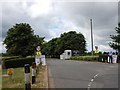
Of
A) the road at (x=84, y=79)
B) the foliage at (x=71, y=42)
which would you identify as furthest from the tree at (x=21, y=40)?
the foliage at (x=71, y=42)

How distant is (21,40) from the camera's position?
49.2 metres

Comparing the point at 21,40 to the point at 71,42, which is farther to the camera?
the point at 71,42

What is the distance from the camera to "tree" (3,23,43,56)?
161ft

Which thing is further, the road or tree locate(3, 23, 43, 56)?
tree locate(3, 23, 43, 56)

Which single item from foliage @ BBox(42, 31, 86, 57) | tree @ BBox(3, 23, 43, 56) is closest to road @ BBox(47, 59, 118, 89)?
tree @ BBox(3, 23, 43, 56)

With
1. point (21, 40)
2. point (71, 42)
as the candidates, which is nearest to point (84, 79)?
point (21, 40)

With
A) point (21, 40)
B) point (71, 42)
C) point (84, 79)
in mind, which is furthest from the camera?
point (71, 42)

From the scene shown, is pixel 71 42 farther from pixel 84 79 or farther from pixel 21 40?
pixel 84 79

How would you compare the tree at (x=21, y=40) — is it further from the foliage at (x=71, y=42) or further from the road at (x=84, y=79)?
the foliage at (x=71, y=42)

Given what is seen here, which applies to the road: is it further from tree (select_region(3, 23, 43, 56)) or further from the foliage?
the foliage

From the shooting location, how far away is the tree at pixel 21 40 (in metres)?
49.1

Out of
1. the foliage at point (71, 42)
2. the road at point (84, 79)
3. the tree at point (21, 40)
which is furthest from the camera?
the foliage at point (71, 42)

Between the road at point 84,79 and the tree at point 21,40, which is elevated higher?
the tree at point 21,40

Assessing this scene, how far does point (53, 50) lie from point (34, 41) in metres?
69.6
